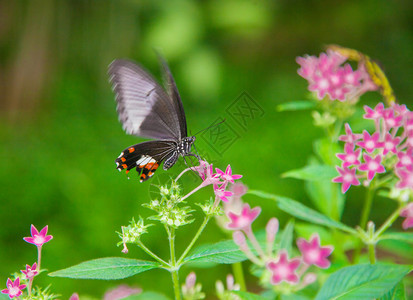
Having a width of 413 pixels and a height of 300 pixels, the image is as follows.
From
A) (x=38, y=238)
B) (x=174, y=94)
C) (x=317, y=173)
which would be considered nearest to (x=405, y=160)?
(x=317, y=173)

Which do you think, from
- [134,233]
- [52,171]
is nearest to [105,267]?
[134,233]

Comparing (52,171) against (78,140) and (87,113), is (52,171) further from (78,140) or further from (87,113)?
(87,113)

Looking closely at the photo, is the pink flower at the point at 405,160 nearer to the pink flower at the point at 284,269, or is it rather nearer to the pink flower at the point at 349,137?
the pink flower at the point at 349,137

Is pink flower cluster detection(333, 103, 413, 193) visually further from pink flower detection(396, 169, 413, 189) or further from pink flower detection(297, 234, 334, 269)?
pink flower detection(297, 234, 334, 269)

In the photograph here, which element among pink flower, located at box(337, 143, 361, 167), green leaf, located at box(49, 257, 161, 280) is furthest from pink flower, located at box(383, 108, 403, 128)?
green leaf, located at box(49, 257, 161, 280)

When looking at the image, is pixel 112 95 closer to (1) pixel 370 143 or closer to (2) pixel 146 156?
(2) pixel 146 156
